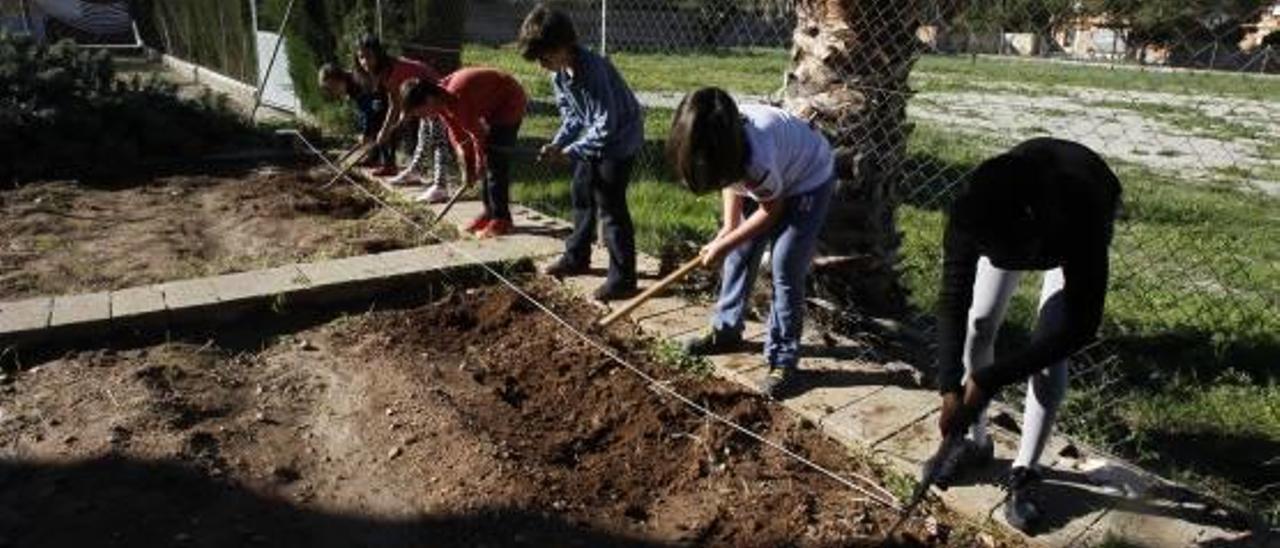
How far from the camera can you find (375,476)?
3.40 m

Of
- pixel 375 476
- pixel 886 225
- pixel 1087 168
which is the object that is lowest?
pixel 375 476

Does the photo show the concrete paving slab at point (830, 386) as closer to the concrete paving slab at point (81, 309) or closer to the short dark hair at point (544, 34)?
the short dark hair at point (544, 34)

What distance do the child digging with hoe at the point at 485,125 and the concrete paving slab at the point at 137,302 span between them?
177 centimetres

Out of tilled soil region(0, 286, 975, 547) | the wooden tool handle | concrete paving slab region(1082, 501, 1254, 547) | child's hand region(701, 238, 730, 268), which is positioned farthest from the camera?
the wooden tool handle

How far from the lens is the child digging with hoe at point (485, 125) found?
5945mm

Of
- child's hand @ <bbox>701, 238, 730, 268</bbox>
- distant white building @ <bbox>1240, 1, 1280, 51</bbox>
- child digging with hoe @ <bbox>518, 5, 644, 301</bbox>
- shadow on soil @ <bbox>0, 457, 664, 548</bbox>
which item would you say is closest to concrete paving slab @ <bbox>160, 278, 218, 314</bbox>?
shadow on soil @ <bbox>0, 457, 664, 548</bbox>

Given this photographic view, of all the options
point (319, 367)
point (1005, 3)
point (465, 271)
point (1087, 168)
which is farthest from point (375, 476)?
point (1005, 3)

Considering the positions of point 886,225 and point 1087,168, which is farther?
point 886,225

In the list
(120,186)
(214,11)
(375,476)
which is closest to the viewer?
(375,476)

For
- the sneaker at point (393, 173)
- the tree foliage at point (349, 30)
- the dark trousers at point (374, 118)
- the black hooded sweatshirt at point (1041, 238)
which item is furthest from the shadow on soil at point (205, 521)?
the tree foliage at point (349, 30)

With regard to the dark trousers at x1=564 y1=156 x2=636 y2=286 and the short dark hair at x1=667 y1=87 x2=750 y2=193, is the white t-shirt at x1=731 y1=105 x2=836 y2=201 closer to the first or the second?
the short dark hair at x1=667 y1=87 x2=750 y2=193

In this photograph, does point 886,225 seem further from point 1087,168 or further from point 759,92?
point 759,92

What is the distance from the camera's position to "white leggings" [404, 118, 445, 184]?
7098mm

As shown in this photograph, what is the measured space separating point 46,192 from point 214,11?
7291 millimetres
